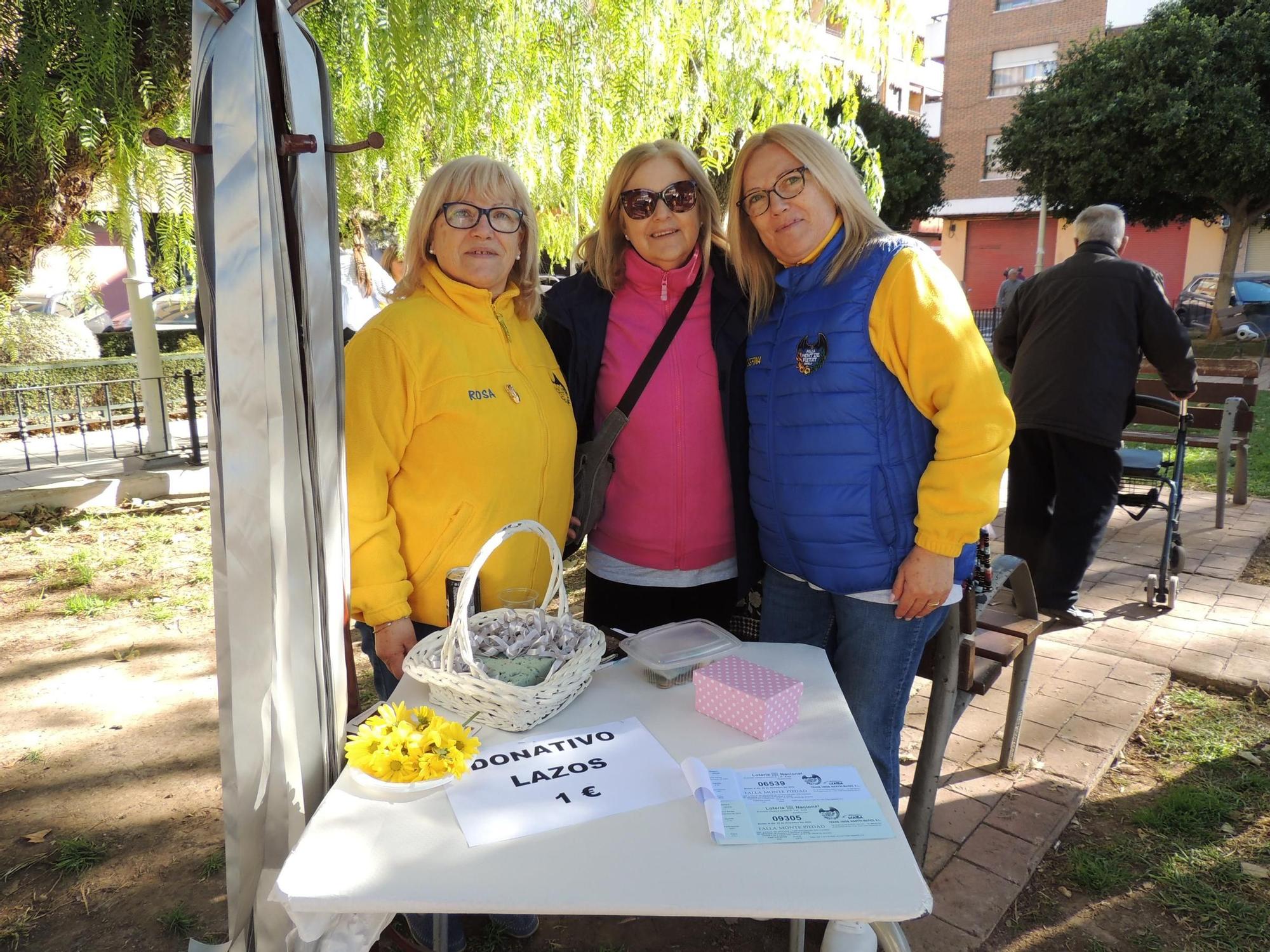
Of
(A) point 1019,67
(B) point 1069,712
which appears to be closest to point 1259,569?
(B) point 1069,712

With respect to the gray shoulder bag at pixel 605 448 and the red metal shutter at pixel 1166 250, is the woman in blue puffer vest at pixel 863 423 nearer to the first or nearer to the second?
the gray shoulder bag at pixel 605 448

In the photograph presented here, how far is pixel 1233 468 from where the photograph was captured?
7996 millimetres

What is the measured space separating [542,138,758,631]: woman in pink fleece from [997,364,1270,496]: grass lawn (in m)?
5.21

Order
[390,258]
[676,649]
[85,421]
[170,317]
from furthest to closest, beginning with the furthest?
[170,317]
[85,421]
[390,258]
[676,649]

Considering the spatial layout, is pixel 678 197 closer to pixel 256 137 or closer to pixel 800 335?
pixel 800 335

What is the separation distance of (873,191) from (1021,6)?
2954 centimetres

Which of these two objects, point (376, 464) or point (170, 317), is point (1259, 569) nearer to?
point (376, 464)

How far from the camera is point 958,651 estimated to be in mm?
2393

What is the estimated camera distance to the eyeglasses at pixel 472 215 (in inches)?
85.9

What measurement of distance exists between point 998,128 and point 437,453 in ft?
107

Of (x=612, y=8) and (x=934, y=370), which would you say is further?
(x=612, y=8)

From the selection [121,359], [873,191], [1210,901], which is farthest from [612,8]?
[121,359]

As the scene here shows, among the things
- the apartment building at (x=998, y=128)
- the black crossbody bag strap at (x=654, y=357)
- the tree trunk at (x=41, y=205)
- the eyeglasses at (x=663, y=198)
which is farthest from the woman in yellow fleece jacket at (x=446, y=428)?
the apartment building at (x=998, y=128)

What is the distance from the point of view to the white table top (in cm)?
122
